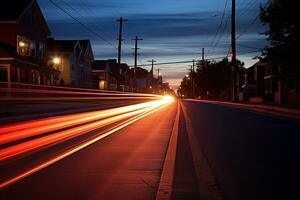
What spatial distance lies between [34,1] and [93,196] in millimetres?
49337

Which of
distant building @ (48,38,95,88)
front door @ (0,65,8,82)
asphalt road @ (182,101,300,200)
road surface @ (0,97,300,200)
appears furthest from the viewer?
distant building @ (48,38,95,88)

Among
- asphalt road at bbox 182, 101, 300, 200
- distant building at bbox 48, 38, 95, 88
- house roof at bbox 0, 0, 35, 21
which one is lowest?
asphalt road at bbox 182, 101, 300, 200

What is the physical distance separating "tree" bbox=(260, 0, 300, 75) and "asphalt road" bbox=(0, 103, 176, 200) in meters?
25.3

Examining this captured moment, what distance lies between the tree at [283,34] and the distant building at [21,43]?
21833mm

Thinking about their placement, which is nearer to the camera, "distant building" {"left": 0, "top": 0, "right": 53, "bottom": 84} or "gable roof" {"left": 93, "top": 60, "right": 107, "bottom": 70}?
"distant building" {"left": 0, "top": 0, "right": 53, "bottom": 84}

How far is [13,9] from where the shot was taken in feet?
172

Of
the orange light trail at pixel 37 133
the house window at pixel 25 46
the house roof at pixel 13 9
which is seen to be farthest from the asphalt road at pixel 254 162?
the house roof at pixel 13 9

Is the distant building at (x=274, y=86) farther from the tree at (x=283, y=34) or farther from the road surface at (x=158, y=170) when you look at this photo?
the road surface at (x=158, y=170)

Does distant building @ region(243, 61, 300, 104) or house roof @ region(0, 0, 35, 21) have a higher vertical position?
house roof @ region(0, 0, 35, 21)

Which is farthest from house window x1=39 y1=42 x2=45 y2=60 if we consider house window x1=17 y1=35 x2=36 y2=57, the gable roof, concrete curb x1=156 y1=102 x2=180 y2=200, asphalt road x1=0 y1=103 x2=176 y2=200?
concrete curb x1=156 y1=102 x2=180 y2=200

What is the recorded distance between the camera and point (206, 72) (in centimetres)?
10844

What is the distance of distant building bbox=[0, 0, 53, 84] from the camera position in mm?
48188

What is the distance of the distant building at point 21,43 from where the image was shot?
158ft

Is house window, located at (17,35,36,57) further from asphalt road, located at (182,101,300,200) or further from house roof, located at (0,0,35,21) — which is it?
asphalt road, located at (182,101,300,200)
